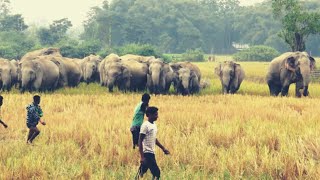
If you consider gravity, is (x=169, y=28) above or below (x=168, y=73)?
above

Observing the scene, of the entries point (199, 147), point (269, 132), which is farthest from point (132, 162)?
point (269, 132)

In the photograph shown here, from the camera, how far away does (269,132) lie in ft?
30.3

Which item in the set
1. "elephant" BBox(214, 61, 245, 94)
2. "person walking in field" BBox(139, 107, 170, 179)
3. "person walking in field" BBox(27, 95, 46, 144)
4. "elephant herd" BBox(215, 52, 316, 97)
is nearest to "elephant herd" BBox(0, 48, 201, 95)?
"elephant" BBox(214, 61, 245, 94)

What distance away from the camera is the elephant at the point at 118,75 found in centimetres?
2119

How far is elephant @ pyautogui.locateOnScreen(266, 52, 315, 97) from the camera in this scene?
19281 millimetres

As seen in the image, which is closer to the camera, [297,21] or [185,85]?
[185,85]

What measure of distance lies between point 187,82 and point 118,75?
372cm

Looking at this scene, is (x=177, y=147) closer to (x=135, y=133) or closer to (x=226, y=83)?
(x=135, y=133)

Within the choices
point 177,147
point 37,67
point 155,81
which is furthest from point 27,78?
point 177,147

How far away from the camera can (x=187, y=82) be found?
69.5 feet

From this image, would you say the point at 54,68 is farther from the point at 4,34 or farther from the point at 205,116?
the point at 4,34

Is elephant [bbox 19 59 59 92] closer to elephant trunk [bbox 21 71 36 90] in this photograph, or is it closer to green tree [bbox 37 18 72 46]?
elephant trunk [bbox 21 71 36 90]

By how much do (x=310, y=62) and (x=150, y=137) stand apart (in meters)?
15.9

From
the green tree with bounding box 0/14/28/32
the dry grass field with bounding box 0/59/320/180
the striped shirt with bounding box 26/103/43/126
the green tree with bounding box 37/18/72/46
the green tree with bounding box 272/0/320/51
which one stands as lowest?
the dry grass field with bounding box 0/59/320/180
